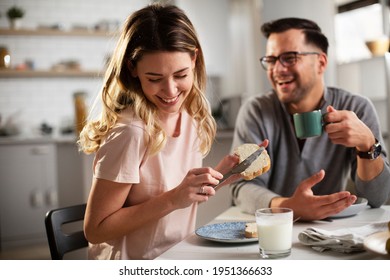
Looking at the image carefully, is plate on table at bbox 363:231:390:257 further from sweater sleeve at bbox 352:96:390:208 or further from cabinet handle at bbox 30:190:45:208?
cabinet handle at bbox 30:190:45:208

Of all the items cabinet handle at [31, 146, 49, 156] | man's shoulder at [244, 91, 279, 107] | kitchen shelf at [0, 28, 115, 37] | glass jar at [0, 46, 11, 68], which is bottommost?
cabinet handle at [31, 146, 49, 156]

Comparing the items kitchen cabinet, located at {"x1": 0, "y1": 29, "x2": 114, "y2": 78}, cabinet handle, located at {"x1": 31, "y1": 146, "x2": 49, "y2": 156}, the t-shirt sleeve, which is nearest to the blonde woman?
the t-shirt sleeve

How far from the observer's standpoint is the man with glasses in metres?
1.09

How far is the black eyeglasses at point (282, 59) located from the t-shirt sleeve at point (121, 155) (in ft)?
1.29

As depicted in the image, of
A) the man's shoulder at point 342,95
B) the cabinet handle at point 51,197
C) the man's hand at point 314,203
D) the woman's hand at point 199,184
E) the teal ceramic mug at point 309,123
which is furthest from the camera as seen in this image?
the cabinet handle at point 51,197

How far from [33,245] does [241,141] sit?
53 cm

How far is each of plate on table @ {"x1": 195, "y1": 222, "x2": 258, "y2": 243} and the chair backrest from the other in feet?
1.04

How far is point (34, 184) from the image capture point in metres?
1.20

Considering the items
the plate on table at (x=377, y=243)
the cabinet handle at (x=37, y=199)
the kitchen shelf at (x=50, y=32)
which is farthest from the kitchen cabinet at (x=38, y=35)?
the plate on table at (x=377, y=243)

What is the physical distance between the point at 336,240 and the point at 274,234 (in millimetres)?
99

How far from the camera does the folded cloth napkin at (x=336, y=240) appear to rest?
0.75 meters

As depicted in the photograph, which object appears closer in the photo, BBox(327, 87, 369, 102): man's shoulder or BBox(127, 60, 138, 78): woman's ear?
BBox(127, 60, 138, 78): woman's ear

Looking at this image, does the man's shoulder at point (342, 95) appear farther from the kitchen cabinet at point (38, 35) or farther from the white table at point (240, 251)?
the kitchen cabinet at point (38, 35)
